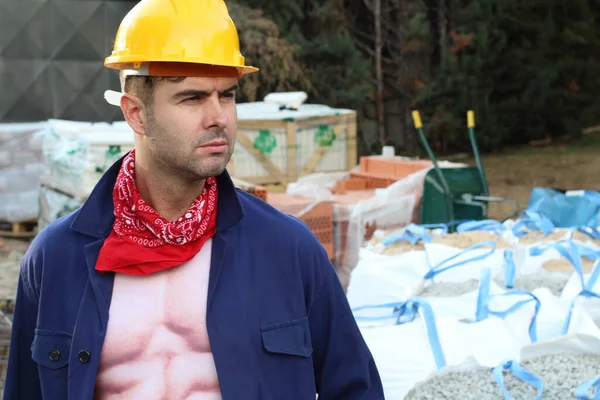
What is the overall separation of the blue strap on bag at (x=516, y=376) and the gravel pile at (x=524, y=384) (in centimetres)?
2

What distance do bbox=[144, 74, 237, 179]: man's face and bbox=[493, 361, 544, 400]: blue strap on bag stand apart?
5.49ft

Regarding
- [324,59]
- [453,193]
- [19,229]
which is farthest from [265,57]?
[453,193]

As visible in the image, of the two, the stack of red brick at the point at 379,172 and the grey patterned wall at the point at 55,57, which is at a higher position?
the grey patterned wall at the point at 55,57

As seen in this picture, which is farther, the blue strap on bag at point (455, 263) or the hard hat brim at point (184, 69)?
the blue strap on bag at point (455, 263)

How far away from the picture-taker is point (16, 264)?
9109 mm

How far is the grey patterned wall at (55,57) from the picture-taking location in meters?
11.8

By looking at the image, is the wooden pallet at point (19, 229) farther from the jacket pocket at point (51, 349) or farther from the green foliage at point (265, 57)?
the jacket pocket at point (51, 349)

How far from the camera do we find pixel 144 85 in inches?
77.3

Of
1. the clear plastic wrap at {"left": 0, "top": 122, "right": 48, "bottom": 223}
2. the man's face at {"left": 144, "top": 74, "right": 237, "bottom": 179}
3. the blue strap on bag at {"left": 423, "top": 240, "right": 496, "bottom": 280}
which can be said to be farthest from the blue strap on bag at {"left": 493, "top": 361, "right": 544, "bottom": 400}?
the clear plastic wrap at {"left": 0, "top": 122, "right": 48, "bottom": 223}

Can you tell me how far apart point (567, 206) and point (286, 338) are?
5.47 m

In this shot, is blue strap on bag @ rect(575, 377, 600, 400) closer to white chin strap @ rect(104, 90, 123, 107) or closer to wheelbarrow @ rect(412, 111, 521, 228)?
white chin strap @ rect(104, 90, 123, 107)

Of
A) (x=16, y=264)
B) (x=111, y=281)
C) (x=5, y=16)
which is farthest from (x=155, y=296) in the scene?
(x=5, y=16)

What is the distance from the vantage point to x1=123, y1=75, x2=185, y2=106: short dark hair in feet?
6.36

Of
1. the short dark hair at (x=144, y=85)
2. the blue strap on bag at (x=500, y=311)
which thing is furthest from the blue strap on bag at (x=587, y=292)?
the short dark hair at (x=144, y=85)
